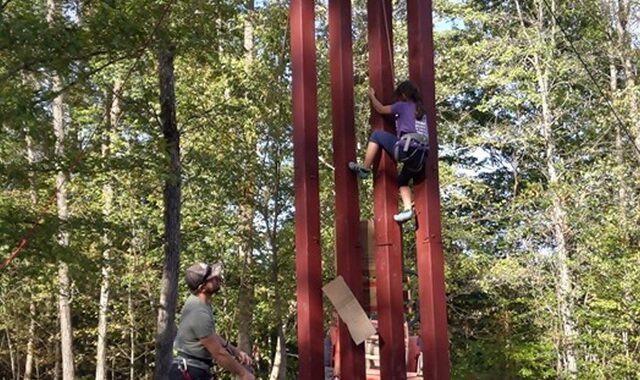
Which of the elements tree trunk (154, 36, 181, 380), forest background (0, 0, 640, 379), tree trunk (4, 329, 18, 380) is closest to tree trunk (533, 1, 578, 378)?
forest background (0, 0, 640, 379)

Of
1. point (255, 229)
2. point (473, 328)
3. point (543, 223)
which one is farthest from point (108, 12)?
point (473, 328)

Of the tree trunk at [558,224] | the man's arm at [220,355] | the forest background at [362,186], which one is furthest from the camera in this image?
the tree trunk at [558,224]

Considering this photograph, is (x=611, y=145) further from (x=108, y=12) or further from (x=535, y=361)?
(x=108, y=12)

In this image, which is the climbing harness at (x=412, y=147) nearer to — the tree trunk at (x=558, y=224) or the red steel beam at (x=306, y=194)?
the red steel beam at (x=306, y=194)

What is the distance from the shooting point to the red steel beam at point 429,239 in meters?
3.88

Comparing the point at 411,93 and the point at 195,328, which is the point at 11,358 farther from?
the point at 411,93

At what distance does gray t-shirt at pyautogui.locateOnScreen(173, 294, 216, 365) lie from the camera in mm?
3316

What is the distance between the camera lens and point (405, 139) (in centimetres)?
382

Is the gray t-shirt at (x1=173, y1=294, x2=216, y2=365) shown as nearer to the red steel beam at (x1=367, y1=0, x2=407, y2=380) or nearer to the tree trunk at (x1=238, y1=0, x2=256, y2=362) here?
the red steel beam at (x1=367, y1=0, x2=407, y2=380)

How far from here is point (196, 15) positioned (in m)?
9.09

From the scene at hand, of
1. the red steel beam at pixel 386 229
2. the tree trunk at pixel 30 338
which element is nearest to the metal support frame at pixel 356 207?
the red steel beam at pixel 386 229

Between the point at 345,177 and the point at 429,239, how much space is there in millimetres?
563

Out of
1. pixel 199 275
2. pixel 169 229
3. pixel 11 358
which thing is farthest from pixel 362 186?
pixel 11 358

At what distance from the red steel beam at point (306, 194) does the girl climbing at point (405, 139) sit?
0.90ft
